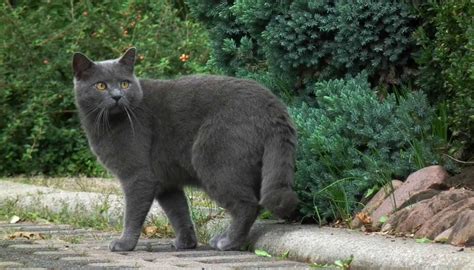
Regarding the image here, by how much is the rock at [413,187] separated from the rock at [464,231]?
64 cm

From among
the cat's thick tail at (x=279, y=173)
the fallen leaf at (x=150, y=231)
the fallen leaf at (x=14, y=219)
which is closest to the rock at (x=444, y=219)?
the cat's thick tail at (x=279, y=173)

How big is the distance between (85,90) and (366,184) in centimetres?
183

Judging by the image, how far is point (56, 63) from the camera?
1100 cm

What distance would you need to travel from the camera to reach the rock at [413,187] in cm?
554

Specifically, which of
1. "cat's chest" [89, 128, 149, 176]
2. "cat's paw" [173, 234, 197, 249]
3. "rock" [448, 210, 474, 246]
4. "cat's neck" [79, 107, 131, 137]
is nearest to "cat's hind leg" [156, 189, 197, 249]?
"cat's paw" [173, 234, 197, 249]

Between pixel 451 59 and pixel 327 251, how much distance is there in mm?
1409

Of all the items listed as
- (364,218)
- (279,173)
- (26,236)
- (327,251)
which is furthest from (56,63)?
(327,251)

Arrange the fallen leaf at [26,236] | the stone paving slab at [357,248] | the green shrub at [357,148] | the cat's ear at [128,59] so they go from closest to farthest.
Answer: the stone paving slab at [357,248] → the green shrub at [357,148] → the cat's ear at [128,59] → the fallen leaf at [26,236]

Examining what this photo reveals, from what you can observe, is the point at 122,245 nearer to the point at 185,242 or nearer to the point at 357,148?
the point at 185,242

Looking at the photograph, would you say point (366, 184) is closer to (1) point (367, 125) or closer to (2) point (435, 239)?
(1) point (367, 125)

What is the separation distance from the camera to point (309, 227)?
5777mm

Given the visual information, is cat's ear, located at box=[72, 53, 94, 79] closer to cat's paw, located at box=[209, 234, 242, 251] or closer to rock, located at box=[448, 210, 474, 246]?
cat's paw, located at box=[209, 234, 242, 251]

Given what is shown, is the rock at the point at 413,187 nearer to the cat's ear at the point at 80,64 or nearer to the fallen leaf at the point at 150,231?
the fallen leaf at the point at 150,231

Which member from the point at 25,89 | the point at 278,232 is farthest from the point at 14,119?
the point at 278,232
